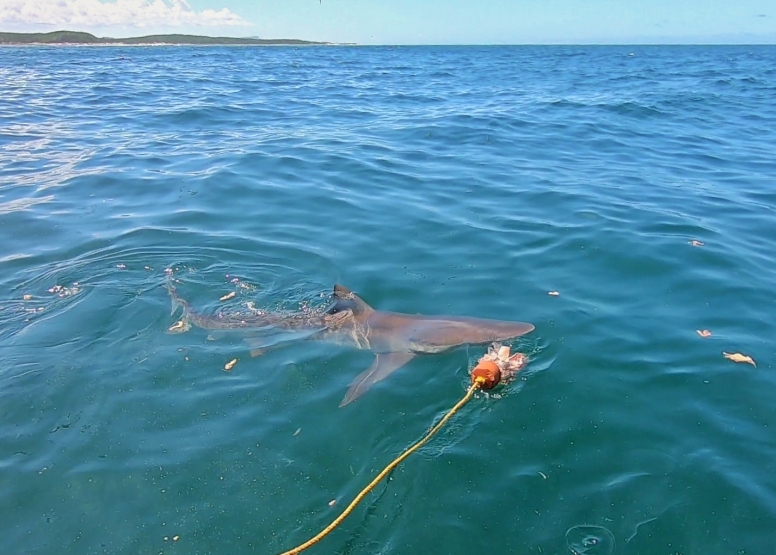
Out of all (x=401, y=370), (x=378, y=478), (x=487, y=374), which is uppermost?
(x=487, y=374)

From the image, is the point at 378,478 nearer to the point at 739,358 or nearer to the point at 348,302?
the point at 348,302

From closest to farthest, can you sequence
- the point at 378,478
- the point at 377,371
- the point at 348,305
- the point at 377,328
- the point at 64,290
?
the point at 378,478
the point at 377,371
the point at 377,328
the point at 348,305
the point at 64,290

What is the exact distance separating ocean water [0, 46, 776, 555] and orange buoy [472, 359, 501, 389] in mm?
260

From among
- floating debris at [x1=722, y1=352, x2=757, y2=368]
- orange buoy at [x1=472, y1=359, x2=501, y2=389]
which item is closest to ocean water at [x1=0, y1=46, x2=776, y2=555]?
floating debris at [x1=722, y1=352, x2=757, y2=368]

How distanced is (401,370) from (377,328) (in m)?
0.85

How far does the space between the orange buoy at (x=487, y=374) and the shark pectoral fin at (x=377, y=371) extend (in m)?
1.10

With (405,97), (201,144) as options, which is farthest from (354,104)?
(201,144)

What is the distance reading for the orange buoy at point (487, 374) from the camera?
20.1ft

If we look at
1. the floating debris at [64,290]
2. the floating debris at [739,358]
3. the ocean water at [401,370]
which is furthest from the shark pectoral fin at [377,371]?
the floating debris at [64,290]

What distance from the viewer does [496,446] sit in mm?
5719

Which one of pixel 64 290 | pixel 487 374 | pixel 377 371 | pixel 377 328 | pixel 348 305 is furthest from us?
pixel 64 290

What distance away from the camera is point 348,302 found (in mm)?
7980

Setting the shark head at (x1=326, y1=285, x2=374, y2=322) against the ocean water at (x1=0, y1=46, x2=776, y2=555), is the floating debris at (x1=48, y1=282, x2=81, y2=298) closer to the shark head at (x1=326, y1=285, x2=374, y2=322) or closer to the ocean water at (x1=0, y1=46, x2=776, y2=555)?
the ocean water at (x1=0, y1=46, x2=776, y2=555)

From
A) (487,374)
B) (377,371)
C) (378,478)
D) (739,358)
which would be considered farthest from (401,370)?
(739,358)
